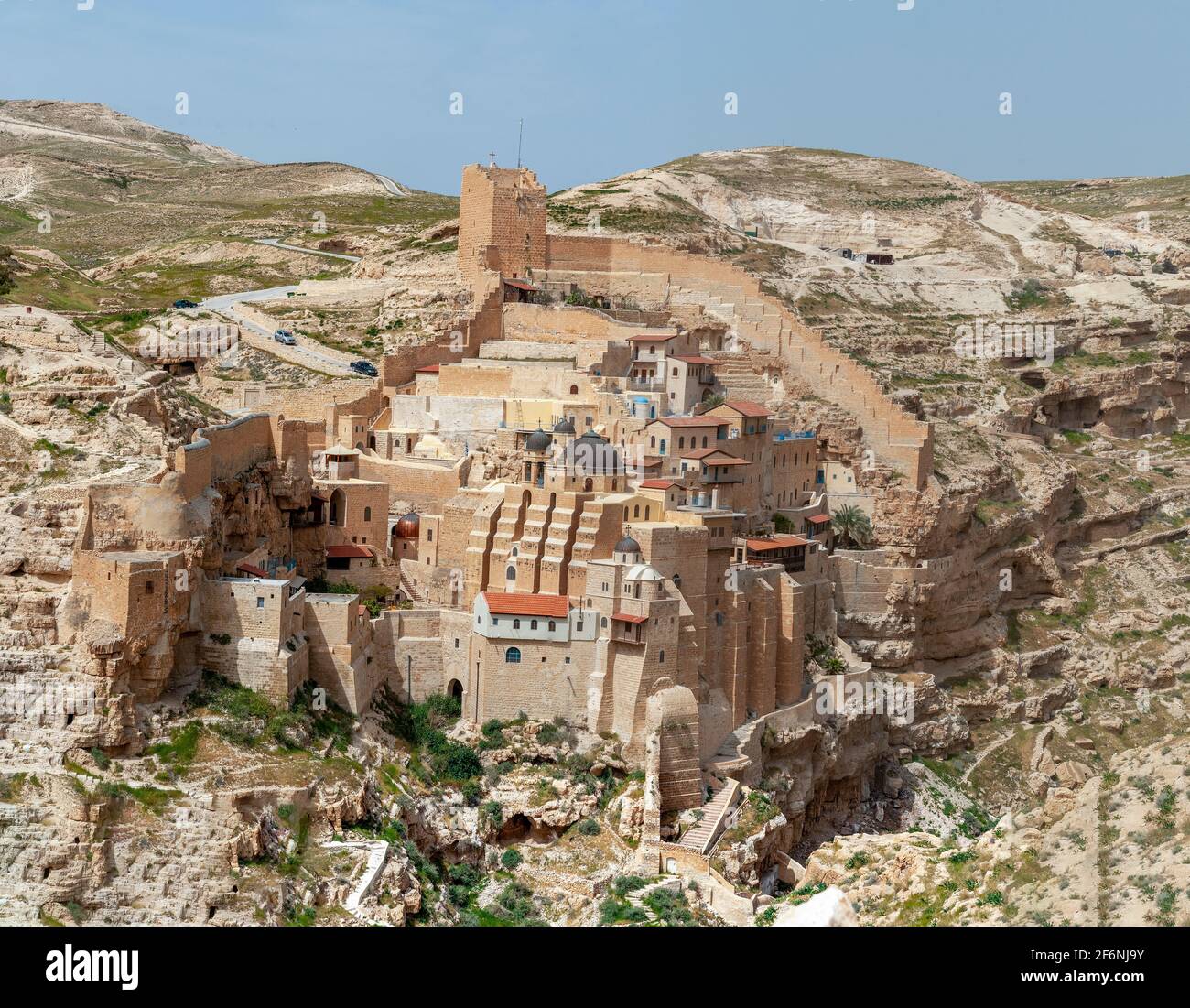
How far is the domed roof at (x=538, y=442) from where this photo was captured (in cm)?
4744

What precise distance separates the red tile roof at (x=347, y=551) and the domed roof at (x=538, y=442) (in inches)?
199

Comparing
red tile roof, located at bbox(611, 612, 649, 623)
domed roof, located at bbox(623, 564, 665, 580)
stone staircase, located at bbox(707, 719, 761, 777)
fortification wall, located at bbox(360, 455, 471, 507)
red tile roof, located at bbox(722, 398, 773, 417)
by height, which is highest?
red tile roof, located at bbox(722, 398, 773, 417)

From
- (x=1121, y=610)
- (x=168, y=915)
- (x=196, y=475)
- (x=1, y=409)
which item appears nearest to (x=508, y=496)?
(x=196, y=475)

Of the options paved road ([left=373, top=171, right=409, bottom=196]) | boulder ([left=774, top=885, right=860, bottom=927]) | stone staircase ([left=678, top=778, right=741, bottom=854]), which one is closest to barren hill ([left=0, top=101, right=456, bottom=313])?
paved road ([left=373, top=171, right=409, bottom=196])

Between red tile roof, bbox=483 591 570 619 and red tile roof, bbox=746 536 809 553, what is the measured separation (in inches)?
285

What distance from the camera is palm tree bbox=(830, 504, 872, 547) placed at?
56875mm

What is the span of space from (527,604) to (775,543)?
913 cm

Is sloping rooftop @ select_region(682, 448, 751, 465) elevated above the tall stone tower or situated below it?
below

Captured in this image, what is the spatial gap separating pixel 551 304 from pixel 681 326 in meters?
4.65

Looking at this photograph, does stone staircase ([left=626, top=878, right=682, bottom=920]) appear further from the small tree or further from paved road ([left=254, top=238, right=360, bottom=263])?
paved road ([left=254, top=238, right=360, bottom=263])

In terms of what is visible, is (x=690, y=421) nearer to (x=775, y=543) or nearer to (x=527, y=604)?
(x=775, y=543)

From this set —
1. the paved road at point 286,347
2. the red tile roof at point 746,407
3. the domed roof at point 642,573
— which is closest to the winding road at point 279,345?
the paved road at point 286,347

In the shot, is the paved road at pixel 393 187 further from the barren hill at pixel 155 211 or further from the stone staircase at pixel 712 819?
the stone staircase at pixel 712 819

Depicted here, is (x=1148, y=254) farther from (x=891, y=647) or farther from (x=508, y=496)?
(x=508, y=496)
